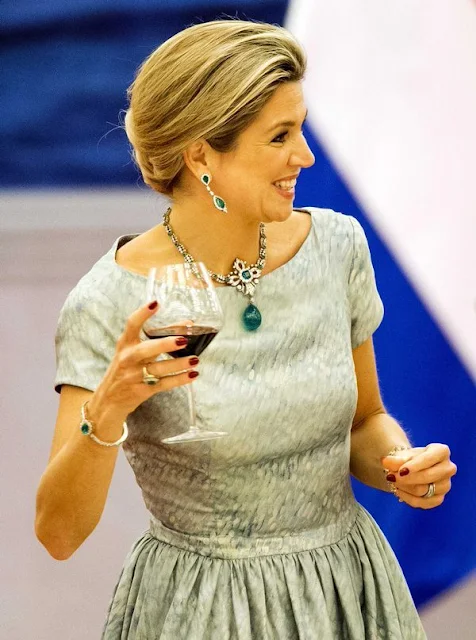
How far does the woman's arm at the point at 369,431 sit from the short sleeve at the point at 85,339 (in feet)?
1.42

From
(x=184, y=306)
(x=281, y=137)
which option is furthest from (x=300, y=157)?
(x=184, y=306)

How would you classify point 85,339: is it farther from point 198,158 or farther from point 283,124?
point 283,124

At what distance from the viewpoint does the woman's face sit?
1760mm

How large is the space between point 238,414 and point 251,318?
16 cm

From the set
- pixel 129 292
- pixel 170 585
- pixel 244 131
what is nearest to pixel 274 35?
pixel 244 131

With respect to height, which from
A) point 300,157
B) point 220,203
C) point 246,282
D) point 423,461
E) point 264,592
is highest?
Result: point 300,157

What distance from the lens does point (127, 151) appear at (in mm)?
2701

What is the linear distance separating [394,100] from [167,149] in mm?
1105

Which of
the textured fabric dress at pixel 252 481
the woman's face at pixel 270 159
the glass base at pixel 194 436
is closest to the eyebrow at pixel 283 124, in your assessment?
the woman's face at pixel 270 159

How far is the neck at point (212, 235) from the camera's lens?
1835mm

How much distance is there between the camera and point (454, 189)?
2.76m

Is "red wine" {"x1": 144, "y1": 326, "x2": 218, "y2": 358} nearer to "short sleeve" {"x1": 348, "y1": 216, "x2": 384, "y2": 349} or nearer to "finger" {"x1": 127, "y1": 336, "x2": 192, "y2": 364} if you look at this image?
"finger" {"x1": 127, "y1": 336, "x2": 192, "y2": 364}

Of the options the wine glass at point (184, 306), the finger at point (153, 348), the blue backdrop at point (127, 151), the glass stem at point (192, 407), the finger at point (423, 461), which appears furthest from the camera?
the blue backdrop at point (127, 151)

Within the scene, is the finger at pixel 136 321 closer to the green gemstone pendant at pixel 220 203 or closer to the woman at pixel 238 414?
the woman at pixel 238 414
